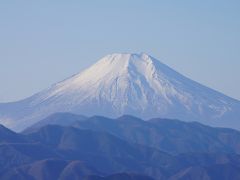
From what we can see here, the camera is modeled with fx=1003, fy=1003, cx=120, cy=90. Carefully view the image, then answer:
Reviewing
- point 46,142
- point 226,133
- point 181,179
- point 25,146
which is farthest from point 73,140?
point 226,133

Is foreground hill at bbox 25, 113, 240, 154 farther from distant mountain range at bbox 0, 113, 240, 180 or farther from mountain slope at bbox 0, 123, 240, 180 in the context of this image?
mountain slope at bbox 0, 123, 240, 180

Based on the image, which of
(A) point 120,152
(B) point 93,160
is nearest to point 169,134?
(A) point 120,152

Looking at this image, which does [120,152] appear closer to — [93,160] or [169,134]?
[93,160]

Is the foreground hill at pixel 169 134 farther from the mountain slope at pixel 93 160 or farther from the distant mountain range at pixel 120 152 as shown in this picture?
the mountain slope at pixel 93 160

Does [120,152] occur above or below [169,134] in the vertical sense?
above

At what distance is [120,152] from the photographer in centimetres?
13975

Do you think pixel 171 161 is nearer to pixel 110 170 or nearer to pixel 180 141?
pixel 110 170

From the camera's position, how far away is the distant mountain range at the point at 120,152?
369 feet

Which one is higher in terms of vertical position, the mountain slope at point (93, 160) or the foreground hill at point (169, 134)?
the mountain slope at point (93, 160)

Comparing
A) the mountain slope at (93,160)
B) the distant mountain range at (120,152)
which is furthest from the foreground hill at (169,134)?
the mountain slope at (93,160)

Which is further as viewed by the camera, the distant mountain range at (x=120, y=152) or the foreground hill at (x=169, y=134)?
the foreground hill at (x=169, y=134)

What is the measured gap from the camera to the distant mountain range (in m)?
112

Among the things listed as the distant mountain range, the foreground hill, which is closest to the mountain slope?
A: the distant mountain range

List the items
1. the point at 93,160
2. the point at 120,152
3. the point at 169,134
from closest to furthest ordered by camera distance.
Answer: the point at 93,160, the point at 120,152, the point at 169,134
